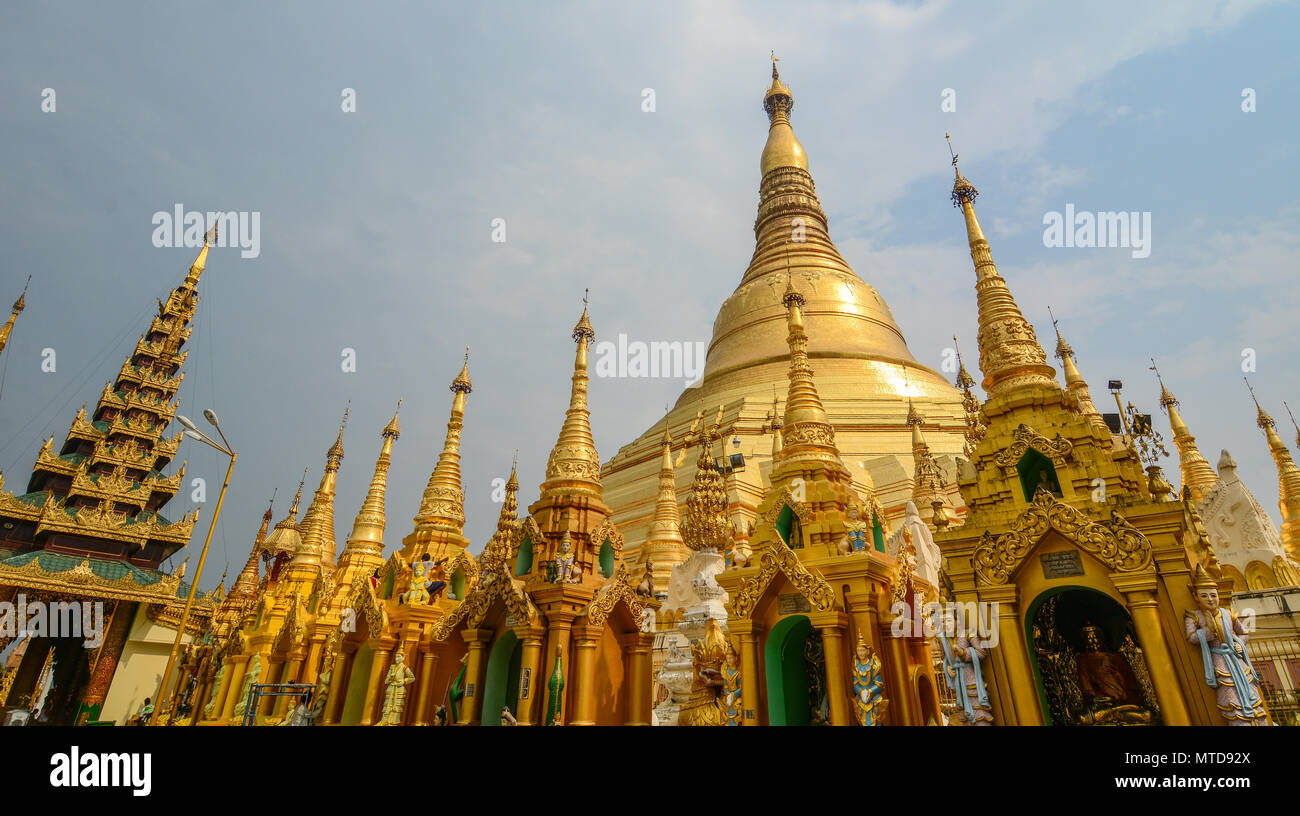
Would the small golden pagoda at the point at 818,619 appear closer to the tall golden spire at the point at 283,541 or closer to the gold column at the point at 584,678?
the gold column at the point at 584,678

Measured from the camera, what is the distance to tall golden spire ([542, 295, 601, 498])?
42.0 ft

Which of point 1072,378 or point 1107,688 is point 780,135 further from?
point 1107,688

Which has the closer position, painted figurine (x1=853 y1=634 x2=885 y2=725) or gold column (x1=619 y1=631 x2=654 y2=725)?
painted figurine (x1=853 y1=634 x2=885 y2=725)

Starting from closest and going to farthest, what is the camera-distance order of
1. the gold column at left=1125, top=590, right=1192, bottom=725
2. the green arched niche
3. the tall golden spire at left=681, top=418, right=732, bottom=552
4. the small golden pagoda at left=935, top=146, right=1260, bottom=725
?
the gold column at left=1125, top=590, right=1192, bottom=725 < the small golden pagoda at left=935, top=146, right=1260, bottom=725 < the green arched niche < the tall golden spire at left=681, top=418, right=732, bottom=552

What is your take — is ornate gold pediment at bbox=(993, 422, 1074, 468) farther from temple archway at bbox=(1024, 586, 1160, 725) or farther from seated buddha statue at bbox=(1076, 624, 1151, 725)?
seated buddha statue at bbox=(1076, 624, 1151, 725)

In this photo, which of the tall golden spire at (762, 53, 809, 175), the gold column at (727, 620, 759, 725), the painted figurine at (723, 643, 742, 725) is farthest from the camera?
the tall golden spire at (762, 53, 809, 175)

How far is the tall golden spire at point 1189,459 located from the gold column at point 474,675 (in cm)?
2122

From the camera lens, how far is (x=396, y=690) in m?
12.5

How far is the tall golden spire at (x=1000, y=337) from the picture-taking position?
32.7 feet

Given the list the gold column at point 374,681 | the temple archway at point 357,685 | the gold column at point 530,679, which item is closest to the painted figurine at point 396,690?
the gold column at point 374,681

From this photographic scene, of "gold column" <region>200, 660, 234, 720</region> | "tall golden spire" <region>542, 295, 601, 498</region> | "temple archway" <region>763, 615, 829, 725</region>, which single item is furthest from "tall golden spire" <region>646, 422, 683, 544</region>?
"gold column" <region>200, 660, 234, 720</region>

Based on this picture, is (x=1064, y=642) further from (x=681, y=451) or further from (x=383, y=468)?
(x=681, y=451)

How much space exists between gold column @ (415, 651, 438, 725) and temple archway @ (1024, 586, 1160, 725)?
10125 millimetres
